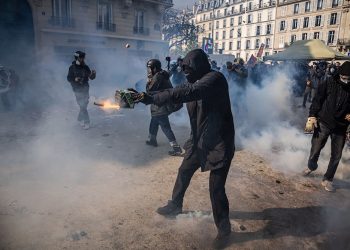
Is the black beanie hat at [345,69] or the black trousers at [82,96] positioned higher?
the black beanie hat at [345,69]

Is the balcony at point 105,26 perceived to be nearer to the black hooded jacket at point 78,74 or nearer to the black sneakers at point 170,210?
the black hooded jacket at point 78,74

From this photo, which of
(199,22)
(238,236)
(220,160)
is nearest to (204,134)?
(220,160)

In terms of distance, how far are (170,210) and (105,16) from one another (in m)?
19.6

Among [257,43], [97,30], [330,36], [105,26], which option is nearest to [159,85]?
[97,30]

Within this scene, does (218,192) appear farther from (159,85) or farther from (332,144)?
(159,85)

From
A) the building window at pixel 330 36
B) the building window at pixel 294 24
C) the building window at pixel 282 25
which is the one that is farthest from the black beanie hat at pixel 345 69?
the building window at pixel 282 25

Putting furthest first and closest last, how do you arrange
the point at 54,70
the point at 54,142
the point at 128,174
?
1. the point at 54,70
2. the point at 54,142
3. the point at 128,174

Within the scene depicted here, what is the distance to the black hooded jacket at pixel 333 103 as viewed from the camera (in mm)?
4250

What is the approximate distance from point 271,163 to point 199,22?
7410 centimetres

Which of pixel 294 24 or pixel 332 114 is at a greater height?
pixel 294 24

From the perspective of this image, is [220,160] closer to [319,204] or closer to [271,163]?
[319,204]

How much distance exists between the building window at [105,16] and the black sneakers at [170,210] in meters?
18.9

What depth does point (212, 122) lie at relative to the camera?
2.85 meters

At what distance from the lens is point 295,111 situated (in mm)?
11266
